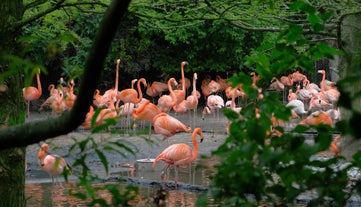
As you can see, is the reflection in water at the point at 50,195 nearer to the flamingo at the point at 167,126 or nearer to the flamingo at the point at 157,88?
the flamingo at the point at 167,126

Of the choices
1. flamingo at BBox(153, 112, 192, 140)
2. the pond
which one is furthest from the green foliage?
flamingo at BBox(153, 112, 192, 140)

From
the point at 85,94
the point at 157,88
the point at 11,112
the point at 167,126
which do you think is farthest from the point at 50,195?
the point at 157,88

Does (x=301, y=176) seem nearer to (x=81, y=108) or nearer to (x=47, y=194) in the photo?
(x=81, y=108)

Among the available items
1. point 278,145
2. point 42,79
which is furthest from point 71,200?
point 42,79

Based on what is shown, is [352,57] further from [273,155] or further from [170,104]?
[170,104]

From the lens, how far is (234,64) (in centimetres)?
1867

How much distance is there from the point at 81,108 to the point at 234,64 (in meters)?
17.6

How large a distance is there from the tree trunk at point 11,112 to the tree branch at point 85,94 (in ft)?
6.31

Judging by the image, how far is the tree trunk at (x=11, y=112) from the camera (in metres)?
3.19

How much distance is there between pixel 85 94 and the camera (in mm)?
1229

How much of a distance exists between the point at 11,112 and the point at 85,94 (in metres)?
2.31

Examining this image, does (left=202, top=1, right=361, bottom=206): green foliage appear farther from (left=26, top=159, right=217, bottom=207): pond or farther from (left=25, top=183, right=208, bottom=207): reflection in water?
(left=25, top=183, right=208, bottom=207): reflection in water

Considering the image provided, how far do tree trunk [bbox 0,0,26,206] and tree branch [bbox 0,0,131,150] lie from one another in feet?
6.31

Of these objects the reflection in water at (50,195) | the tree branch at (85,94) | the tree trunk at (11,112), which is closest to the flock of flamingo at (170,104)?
the reflection in water at (50,195)
